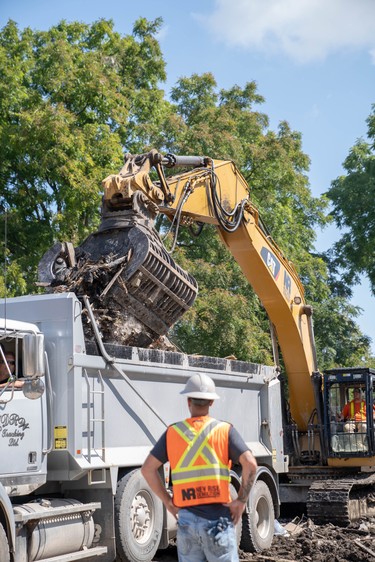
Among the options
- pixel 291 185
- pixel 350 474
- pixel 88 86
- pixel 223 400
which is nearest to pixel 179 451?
pixel 223 400

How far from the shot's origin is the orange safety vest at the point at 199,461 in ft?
17.9

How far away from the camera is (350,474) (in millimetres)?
15852

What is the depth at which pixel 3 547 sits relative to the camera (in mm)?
7312

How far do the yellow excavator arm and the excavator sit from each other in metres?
0.02

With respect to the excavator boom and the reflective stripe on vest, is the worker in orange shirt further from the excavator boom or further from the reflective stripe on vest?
the excavator boom

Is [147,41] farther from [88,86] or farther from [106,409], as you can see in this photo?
[106,409]

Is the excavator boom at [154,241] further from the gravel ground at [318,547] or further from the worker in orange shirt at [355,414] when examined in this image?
the gravel ground at [318,547]

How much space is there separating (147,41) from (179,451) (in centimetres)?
2190

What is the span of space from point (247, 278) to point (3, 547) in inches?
340

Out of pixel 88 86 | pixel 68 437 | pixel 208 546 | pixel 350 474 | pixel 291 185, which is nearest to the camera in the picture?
pixel 208 546

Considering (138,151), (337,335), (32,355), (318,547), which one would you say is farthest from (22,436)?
(337,335)

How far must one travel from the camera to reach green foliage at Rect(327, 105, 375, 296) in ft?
98.1

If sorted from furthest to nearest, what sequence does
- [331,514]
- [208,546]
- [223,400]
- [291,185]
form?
1. [291,185]
2. [331,514]
3. [223,400]
4. [208,546]

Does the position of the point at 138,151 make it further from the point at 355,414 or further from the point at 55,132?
the point at 355,414
